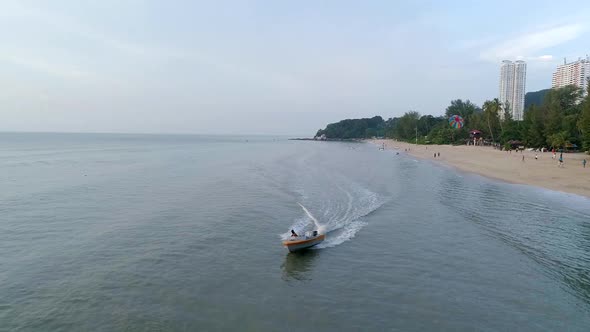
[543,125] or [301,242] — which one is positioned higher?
[543,125]

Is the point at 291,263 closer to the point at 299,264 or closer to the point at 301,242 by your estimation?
the point at 299,264

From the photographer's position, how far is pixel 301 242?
2177cm

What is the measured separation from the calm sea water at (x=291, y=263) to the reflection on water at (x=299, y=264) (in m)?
0.10

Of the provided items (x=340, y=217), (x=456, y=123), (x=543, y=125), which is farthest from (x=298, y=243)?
(x=456, y=123)

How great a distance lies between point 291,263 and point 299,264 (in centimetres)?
45

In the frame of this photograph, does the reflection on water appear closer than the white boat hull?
Yes

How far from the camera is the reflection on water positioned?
18.8m

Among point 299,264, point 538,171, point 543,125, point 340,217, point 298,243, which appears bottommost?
point 299,264

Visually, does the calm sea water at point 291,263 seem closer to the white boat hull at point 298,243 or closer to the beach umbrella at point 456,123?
the white boat hull at point 298,243

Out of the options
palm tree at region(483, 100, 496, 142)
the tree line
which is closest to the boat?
the tree line

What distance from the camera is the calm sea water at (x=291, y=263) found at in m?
15.0

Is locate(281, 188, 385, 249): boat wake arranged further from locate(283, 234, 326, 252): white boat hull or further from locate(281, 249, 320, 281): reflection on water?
locate(281, 249, 320, 281): reflection on water

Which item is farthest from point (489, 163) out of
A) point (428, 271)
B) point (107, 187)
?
point (107, 187)

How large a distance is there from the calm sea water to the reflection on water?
0.10m
